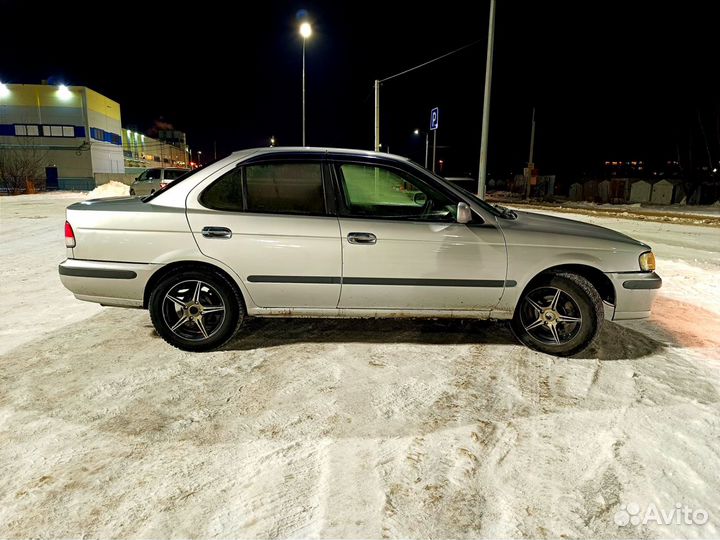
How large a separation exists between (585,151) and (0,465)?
64.9m

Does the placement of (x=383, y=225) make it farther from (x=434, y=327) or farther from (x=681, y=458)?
(x=681, y=458)

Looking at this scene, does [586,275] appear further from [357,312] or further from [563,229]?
[357,312]

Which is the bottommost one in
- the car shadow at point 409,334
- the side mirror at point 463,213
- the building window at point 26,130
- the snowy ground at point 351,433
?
the snowy ground at point 351,433

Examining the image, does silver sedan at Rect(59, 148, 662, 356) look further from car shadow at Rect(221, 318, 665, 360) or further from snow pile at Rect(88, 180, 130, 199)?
snow pile at Rect(88, 180, 130, 199)

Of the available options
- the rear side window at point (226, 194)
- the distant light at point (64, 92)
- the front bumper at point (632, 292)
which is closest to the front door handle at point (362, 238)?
the rear side window at point (226, 194)

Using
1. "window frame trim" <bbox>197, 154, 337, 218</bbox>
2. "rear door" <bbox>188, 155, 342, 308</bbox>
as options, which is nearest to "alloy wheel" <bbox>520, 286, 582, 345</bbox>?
"rear door" <bbox>188, 155, 342, 308</bbox>

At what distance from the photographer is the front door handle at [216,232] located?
3.84m

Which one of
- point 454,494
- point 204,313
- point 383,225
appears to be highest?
point 383,225

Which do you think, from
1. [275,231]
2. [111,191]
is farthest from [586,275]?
[111,191]

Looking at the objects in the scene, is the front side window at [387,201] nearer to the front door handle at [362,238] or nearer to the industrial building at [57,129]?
A: the front door handle at [362,238]

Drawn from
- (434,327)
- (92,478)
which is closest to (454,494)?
(92,478)

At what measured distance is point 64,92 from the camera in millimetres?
45594

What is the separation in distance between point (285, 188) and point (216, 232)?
68 cm

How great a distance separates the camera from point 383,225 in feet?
12.7
